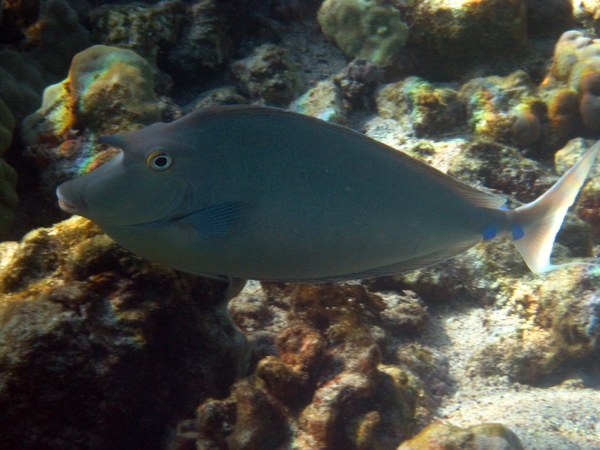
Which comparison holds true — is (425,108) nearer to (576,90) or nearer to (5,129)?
(576,90)

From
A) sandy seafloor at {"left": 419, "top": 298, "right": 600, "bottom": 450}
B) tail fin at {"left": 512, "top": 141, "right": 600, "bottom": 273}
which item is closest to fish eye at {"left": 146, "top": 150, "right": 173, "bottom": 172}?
tail fin at {"left": 512, "top": 141, "right": 600, "bottom": 273}

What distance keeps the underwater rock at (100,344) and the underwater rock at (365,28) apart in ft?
14.9

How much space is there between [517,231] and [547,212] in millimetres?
149

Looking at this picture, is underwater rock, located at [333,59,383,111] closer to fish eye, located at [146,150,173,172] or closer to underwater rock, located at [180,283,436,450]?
underwater rock, located at [180,283,436,450]

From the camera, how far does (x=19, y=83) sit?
5062 millimetres

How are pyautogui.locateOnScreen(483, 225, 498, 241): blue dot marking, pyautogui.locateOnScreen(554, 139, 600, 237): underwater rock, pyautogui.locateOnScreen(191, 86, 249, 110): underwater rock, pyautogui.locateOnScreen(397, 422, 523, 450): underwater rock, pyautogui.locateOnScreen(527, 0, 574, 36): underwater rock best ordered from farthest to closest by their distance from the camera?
pyautogui.locateOnScreen(527, 0, 574, 36): underwater rock, pyautogui.locateOnScreen(191, 86, 249, 110): underwater rock, pyautogui.locateOnScreen(554, 139, 600, 237): underwater rock, pyautogui.locateOnScreen(397, 422, 523, 450): underwater rock, pyautogui.locateOnScreen(483, 225, 498, 241): blue dot marking

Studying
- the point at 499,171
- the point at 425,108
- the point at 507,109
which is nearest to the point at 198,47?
the point at 425,108

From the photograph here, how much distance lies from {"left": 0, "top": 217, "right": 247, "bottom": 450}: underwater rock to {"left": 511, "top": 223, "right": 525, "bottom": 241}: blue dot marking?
4.79 ft

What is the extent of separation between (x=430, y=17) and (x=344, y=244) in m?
4.89

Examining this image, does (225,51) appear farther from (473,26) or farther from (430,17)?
(473,26)

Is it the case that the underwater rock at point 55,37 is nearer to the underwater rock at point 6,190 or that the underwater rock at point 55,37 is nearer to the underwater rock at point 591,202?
the underwater rock at point 6,190

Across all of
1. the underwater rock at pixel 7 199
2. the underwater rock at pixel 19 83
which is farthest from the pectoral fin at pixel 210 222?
the underwater rock at pixel 19 83

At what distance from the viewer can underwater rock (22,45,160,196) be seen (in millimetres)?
3938

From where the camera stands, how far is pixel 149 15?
5812mm
